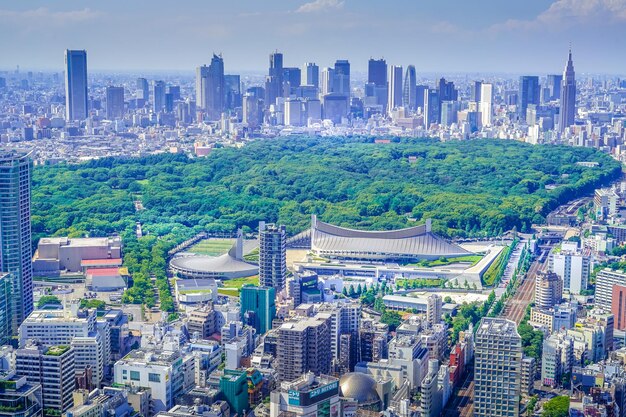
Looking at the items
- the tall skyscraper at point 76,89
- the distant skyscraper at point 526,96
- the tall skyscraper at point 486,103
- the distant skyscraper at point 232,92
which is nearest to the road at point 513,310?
the tall skyscraper at point 486,103

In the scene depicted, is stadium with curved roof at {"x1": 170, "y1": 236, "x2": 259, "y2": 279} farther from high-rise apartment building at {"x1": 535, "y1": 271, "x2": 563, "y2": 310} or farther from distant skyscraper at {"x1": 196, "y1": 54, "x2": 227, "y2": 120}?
distant skyscraper at {"x1": 196, "y1": 54, "x2": 227, "y2": 120}

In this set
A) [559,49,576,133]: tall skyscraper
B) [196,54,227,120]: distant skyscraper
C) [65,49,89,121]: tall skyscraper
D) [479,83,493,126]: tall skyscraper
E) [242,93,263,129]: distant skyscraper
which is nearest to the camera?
[559,49,576,133]: tall skyscraper

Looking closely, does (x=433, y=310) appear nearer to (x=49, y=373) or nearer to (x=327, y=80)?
(x=49, y=373)

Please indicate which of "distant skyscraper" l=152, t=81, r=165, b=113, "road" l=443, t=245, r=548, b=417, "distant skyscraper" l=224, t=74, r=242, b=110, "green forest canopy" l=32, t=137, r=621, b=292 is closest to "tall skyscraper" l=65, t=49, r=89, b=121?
"distant skyscraper" l=152, t=81, r=165, b=113

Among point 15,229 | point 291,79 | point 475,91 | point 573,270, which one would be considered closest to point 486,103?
point 475,91

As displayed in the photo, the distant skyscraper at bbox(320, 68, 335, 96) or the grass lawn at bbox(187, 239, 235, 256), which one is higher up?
the distant skyscraper at bbox(320, 68, 335, 96)

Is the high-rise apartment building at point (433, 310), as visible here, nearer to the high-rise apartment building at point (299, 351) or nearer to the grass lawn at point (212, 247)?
the high-rise apartment building at point (299, 351)
